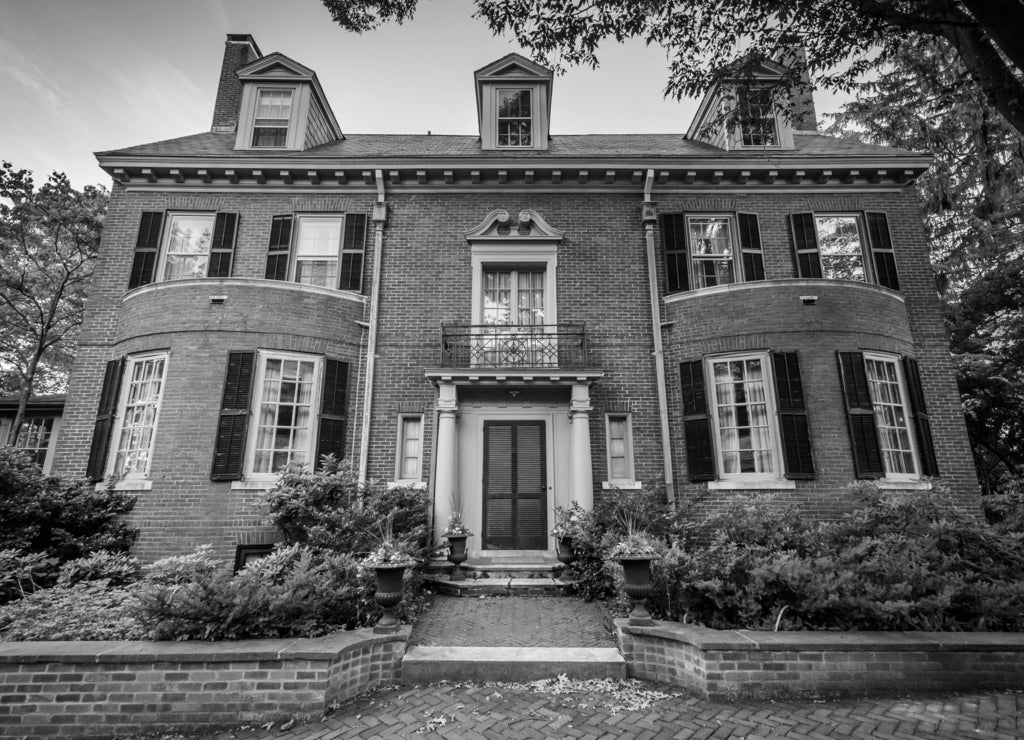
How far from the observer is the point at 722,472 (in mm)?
8453

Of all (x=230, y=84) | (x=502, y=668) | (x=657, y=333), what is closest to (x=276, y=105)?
(x=230, y=84)

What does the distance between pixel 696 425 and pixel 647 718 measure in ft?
18.4

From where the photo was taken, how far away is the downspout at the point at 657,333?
8539mm

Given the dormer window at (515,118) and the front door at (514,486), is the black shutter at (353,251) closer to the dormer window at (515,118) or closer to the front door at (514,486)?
the dormer window at (515,118)

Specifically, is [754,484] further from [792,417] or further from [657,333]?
[657,333]

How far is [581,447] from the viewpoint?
27.1 ft

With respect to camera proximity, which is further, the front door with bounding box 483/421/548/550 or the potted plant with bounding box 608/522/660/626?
the front door with bounding box 483/421/548/550

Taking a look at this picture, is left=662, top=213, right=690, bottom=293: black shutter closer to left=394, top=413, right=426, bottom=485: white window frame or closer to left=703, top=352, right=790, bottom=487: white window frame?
left=703, top=352, right=790, bottom=487: white window frame

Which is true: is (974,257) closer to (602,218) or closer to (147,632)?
(602,218)

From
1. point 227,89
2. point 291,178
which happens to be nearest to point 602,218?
point 291,178

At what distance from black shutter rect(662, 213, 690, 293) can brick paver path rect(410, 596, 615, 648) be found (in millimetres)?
6192

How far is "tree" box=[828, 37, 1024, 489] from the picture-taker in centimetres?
1134

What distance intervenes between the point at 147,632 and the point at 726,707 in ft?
17.1

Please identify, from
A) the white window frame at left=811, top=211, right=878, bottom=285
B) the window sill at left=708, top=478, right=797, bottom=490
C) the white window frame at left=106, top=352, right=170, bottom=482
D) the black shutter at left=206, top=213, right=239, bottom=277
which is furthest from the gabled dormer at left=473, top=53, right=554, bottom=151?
the window sill at left=708, top=478, right=797, bottom=490
